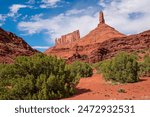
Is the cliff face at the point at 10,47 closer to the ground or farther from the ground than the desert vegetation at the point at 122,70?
farther from the ground

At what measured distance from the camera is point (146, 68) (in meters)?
25.2

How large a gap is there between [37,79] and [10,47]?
40.4 meters

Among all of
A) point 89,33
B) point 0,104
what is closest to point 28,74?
→ point 0,104

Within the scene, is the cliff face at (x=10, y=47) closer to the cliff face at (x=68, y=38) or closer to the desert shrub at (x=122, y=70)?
the desert shrub at (x=122, y=70)

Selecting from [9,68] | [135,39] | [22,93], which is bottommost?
[22,93]

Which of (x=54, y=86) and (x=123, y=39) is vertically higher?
(x=123, y=39)

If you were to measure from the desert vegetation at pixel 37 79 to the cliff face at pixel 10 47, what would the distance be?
2829 cm

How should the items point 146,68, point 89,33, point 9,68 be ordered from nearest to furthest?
point 9,68
point 146,68
point 89,33

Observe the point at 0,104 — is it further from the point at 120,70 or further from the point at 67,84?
the point at 120,70

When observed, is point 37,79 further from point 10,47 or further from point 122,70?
point 10,47

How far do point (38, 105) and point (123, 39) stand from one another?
67717mm

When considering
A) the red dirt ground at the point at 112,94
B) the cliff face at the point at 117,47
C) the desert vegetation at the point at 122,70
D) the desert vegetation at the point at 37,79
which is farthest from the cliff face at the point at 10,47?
the red dirt ground at the point at 112,94

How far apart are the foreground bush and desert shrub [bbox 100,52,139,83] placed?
4.28m

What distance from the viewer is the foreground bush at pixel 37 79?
15039mm
